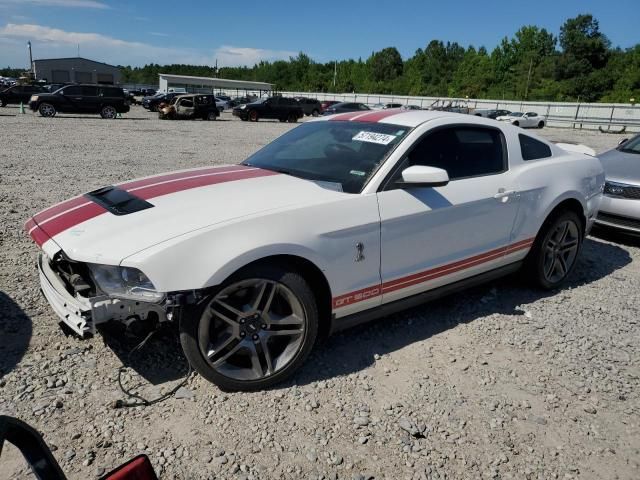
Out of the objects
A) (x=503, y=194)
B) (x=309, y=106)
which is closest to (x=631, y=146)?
(x=503, y=194)

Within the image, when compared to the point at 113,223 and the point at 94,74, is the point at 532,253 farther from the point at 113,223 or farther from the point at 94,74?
the point at 94,74

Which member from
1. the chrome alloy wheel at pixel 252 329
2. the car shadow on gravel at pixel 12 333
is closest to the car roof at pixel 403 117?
the chrome alloy wheel at pixel 252 329

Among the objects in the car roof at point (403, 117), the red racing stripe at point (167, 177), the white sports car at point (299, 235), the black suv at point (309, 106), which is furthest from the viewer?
the black suv at point (309, 106)

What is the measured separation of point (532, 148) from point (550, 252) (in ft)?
3.11

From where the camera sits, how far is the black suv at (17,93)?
26.8 metres

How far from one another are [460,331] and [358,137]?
164 centimetres

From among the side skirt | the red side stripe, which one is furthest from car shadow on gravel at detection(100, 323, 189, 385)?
the red side stripe

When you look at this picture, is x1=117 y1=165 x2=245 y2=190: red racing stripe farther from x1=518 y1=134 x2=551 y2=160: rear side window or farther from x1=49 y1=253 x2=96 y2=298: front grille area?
x1=518 y1=134 x2=551 y2=160: rear side window

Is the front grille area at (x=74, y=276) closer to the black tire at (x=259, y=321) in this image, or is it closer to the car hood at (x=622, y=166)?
the black tire at (x=259, y=321)

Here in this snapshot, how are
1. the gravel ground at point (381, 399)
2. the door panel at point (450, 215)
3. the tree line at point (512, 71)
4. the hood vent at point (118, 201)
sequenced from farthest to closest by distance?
the tree line at point (512, 71) < the door panel at point (450, 215) < the hood vent at point (118, 201) < the gravel ground at point (381, 399)

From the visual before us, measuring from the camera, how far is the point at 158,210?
2740 millimetres

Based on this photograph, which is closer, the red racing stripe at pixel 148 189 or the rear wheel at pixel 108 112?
the red racing stripe at pixel 148 189

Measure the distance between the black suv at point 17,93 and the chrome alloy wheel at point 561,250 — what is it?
30.1m

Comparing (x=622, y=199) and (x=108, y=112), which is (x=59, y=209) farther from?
(x=108, y=112)
